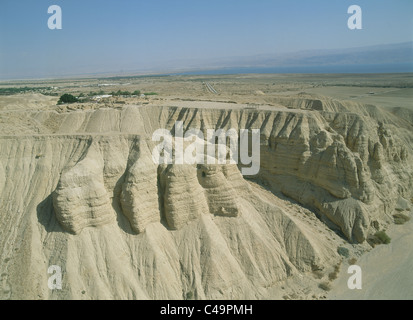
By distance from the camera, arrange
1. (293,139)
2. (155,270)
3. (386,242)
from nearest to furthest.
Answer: (155,270) < (386,242) < (293,139)

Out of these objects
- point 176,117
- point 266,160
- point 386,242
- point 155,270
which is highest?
point 176,117

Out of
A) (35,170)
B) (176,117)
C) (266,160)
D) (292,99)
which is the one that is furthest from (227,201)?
(292,99)

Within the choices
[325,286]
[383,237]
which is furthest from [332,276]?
[383,237]

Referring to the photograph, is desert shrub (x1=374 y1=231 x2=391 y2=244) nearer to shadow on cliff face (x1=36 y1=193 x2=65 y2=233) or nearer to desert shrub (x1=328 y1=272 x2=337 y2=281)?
desert shrub (x1=328 y1=272 x2=337 y2=281)

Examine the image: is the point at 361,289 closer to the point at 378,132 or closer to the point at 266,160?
the point at 266,160

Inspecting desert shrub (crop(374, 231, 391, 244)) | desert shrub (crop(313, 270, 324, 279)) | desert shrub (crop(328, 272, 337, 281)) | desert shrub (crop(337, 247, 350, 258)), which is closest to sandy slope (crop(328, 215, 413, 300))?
desert shrub (crop(328, 272, 337, 281))

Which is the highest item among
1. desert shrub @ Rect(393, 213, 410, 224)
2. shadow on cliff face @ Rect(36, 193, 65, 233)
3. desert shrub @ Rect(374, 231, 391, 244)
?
shadow on cliff face @ Rect(36, 193, 65, 233)
